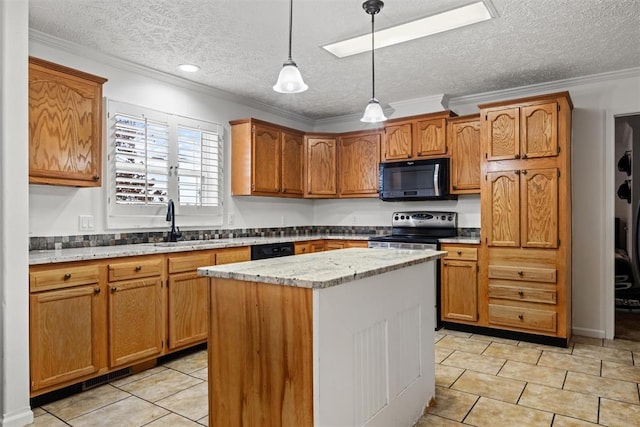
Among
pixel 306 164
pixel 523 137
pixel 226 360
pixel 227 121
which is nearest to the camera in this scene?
pixel 226 360

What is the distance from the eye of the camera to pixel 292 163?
520 cm

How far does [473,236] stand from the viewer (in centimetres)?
467

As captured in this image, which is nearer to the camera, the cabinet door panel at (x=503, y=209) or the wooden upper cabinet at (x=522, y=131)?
the wooden upper cabinet at (x=522, y=131)

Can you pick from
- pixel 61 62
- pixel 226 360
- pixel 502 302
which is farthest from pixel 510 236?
pixel 61 62

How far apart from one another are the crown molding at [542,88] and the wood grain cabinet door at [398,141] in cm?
61

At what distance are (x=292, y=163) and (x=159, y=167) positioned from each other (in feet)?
5.71

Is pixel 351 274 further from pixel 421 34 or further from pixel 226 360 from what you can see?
pixel 421 34

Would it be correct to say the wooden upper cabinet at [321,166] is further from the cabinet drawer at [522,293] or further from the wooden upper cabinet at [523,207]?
the cabinet drawer at [522,293]

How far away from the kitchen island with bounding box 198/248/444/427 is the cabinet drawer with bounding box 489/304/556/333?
2125 millimetres

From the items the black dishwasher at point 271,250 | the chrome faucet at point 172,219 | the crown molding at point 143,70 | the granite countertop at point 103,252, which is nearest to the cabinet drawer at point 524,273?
the black dishwasher at point 271,250

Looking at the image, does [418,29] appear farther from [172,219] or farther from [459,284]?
[172,219]

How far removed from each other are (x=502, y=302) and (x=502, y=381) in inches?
45.9

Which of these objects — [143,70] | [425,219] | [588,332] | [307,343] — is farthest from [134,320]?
[588,332]

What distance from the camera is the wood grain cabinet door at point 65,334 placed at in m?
2.53
